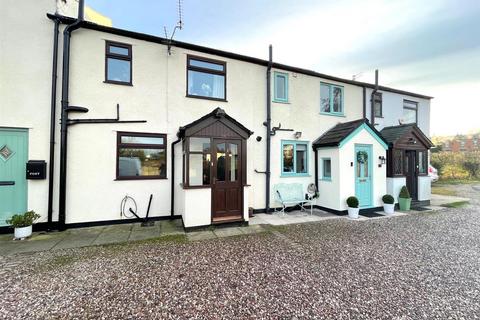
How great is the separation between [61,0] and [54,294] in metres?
7.80

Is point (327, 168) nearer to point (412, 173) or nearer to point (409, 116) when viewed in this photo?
point (412, 173)

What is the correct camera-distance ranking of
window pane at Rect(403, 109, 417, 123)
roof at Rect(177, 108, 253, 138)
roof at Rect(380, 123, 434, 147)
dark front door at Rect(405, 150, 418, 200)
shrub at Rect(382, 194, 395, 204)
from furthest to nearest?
window pane at Rect(403, 109, 417, 123), dark front door at Rect(405, 150, 418, 200), roof at Rect(380, 123, 434, 147), shrub at Rect(382, 194, 395, 204), roof at Rect(177, 108, 253, 138)

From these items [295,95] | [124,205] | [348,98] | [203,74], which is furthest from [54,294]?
[348,98]

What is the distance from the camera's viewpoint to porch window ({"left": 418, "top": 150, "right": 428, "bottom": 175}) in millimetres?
9711

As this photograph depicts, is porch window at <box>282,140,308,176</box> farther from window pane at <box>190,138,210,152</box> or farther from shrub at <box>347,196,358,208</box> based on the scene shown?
window pane at <box>190,138,210,152</box>

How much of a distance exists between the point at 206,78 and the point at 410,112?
11.9 m

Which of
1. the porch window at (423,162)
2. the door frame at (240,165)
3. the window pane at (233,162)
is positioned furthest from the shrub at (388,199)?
the window pane at (233,162)

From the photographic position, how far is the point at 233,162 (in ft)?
20.6

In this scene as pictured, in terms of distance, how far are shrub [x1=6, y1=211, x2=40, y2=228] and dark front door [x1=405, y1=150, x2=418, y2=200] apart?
14106 mm

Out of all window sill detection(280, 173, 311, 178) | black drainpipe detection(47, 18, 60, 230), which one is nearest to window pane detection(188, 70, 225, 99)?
black drainpipe detection(47, 18, 60, 230)

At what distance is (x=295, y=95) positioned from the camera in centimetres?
860

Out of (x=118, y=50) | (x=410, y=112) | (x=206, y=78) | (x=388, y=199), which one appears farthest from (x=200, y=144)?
(x=410, y=112)

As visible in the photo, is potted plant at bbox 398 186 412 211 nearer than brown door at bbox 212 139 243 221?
No

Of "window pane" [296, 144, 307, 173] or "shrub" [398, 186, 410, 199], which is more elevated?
"window pane" [296, 144, 307, 173]
